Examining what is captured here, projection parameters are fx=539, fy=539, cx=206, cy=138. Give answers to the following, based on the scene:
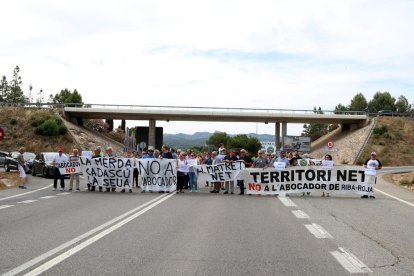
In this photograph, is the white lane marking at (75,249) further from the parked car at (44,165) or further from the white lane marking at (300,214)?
the parked car at (44,165)

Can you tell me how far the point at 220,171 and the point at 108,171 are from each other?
4.62 metres

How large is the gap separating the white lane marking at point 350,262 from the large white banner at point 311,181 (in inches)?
471

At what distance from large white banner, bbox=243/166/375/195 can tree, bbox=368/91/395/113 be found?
145 meters

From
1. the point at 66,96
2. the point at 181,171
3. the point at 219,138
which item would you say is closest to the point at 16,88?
the point at 66,96

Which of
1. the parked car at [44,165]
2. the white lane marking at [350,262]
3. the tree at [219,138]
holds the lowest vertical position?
the tree at [219,138]

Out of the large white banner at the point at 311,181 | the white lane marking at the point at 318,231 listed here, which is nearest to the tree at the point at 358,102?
the large white banner at the point at 311,181

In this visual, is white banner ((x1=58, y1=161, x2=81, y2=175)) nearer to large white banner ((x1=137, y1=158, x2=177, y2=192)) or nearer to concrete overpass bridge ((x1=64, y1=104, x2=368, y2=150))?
large white banner ((x1=137, y1=158, x2=177, y2=192))

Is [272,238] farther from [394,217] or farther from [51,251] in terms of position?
[394,217]

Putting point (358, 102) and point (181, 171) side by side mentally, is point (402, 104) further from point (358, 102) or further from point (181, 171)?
point (181, 171)

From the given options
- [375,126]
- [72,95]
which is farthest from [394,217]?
[72,95]

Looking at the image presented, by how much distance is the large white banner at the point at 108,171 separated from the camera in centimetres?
2209

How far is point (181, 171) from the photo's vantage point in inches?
866

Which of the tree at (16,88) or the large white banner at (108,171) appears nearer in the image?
the large white banner at (108,171)

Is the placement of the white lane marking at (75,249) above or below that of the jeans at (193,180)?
above
